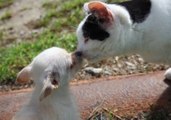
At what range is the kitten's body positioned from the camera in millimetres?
3412

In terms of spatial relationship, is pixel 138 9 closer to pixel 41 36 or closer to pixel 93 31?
pixel 93 31

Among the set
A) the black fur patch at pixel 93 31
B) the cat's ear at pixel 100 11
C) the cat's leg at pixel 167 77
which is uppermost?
the cat's ear at pixel 100 11

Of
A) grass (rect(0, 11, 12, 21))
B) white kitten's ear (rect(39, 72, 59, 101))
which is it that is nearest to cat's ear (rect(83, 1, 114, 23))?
white kitten's ear (rect(39, 72, 59, 101))

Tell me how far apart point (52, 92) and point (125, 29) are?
0.67m

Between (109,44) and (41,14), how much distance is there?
2.71 meters

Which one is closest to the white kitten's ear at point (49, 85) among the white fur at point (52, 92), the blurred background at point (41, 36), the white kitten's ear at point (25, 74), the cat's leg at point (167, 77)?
the white fur at point (52, 92)

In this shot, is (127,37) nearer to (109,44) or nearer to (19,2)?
(109,44)

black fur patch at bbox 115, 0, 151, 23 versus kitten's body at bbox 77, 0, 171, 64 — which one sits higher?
black fur patch at bbox 115, 0, 151, 23

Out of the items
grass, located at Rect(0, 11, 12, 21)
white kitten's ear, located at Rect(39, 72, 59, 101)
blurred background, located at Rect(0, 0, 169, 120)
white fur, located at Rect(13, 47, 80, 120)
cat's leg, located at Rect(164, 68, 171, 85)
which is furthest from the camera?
grass, located at Rect(0, 11, 12, 21)

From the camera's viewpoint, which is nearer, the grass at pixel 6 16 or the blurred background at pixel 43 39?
the blurred background at pixel 43 39

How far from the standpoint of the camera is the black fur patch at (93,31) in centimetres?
339

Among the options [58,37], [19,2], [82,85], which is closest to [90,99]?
[82,85]

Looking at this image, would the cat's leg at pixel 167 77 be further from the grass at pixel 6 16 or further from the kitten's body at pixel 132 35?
the grass at pixel 6 16

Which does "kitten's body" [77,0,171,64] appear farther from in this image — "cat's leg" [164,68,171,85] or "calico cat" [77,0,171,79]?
"cat's leg" [164,68,171,85]
